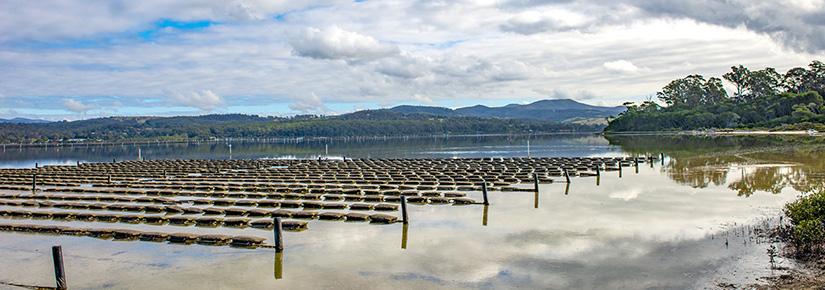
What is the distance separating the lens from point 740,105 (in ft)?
453

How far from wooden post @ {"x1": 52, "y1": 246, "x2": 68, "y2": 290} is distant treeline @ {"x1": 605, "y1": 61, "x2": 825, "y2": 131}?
113 meters

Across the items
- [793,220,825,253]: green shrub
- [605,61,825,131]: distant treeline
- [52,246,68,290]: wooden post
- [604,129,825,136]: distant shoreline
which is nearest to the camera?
[52,246,68,290]: wooden post

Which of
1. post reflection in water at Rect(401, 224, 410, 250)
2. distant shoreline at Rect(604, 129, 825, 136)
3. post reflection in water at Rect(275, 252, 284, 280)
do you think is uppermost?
distant shoreline at Rect(604, 129, 825, 136)

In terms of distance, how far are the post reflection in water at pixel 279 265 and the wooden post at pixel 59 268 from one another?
575 centimetres

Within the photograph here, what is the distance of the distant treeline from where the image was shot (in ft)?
388

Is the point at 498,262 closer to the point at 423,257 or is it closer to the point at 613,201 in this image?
the point at 423,257

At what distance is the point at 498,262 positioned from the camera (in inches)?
733

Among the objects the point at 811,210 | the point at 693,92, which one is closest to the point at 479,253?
the point at 811,210

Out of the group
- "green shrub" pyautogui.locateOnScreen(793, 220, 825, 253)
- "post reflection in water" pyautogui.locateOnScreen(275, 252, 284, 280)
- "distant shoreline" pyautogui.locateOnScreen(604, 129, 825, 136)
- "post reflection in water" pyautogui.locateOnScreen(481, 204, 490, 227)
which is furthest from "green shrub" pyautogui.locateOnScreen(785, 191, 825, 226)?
"distant shoreline" pyautogui.locateOnScreen(604, 129, 825, 136)

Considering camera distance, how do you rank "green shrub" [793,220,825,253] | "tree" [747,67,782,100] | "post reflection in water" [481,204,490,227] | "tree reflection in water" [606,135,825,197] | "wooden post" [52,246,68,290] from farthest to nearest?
1. "tree" [747,67,782,100]
2. "tree reflection in water" [606,135,825,197]
3. "post reflection in water" [481,204,490,227]
4. "green shrub" [793,220,825,253]
5. "wooden post" [52,246,68,290]

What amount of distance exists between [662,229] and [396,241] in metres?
9.91

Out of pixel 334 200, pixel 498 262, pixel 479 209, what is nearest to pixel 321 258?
pixel 498 262

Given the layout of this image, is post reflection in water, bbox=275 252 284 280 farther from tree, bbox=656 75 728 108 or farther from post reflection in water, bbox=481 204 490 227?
tree, bbox=656 75 728 108

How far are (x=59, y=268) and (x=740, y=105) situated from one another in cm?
14774
